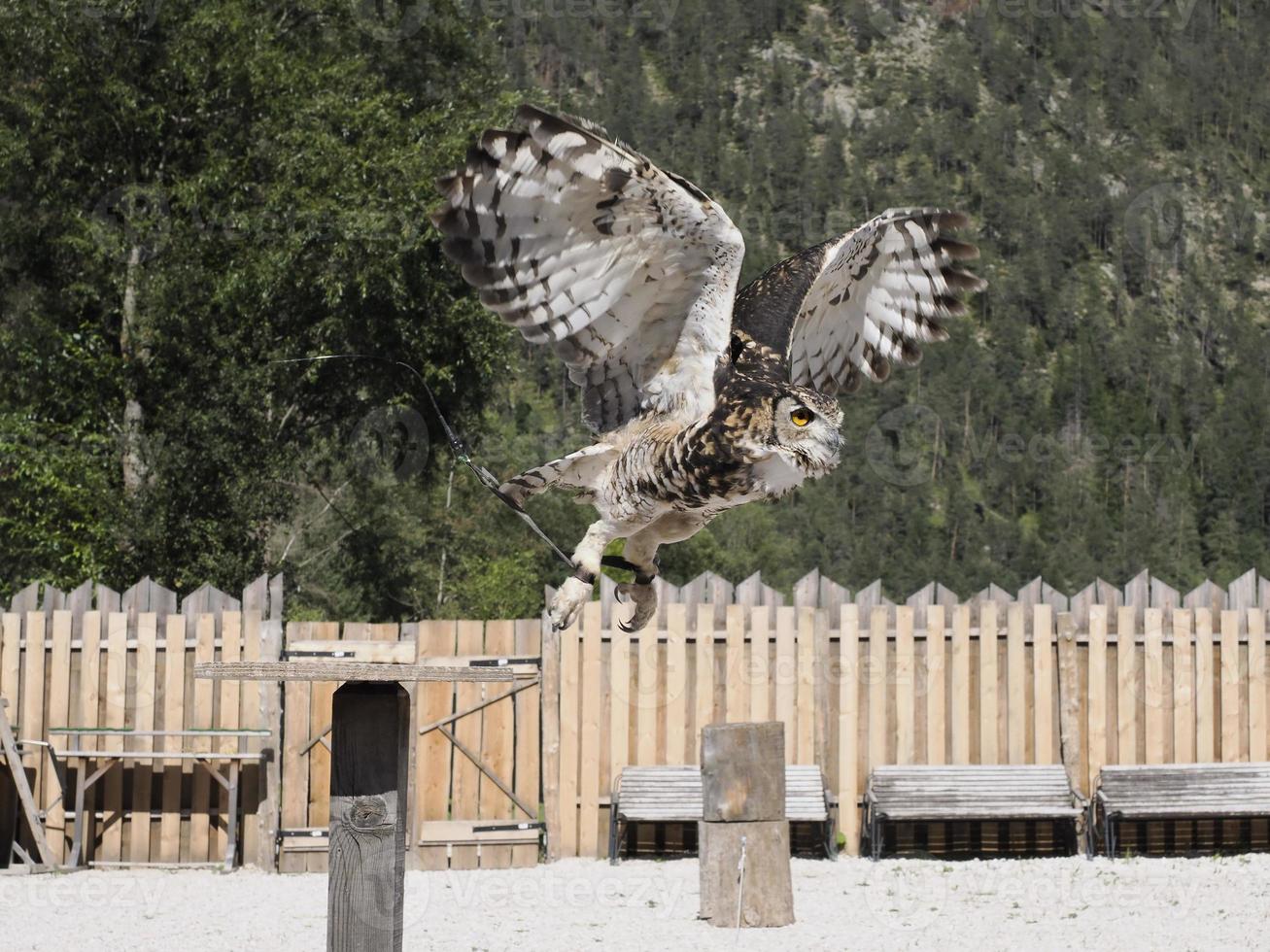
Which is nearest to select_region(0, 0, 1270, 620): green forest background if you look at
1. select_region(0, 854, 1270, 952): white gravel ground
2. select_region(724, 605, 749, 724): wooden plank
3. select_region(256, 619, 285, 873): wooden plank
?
select_region(256, 619, 285, 873): wooden plank

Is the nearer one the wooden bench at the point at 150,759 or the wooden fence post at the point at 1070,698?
the wooden bench at the point at 150,759

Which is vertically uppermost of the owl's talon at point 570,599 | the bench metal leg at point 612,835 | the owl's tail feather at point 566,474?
the owl's tail feather at point 566,474

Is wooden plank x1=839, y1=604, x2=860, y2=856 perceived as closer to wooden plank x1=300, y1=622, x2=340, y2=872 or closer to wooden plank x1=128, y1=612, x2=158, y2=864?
wooden plank x1=300, y1=622, x2=340, y2=872

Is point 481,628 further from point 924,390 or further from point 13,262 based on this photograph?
point 924,390

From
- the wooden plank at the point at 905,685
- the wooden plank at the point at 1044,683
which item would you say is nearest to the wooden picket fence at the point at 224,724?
the wooden plank at the point at 905,685

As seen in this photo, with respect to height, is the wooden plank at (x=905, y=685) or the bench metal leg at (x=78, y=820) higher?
the wooden plank at (x=905, y=685)

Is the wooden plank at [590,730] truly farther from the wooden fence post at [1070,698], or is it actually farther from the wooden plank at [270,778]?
the wooden fence post at [1070,698]

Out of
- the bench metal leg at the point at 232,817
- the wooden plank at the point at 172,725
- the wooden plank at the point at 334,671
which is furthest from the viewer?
the wooden plank at the point at 172,725

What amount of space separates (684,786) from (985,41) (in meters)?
163

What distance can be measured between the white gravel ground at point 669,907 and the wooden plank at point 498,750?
207mm

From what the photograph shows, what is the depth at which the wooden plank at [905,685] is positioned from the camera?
11.2 metres

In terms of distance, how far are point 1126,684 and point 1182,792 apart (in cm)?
85

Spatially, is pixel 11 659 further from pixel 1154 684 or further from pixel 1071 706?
pixel 1154 684

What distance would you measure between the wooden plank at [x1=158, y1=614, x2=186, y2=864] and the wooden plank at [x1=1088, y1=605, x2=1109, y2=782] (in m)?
6.64
